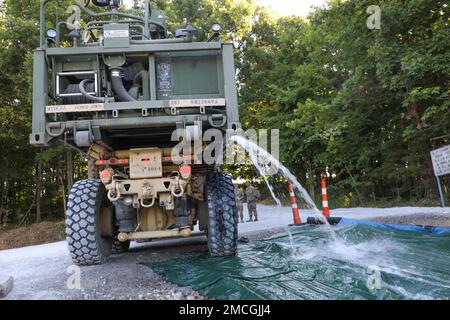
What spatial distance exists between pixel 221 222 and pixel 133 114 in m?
1.80

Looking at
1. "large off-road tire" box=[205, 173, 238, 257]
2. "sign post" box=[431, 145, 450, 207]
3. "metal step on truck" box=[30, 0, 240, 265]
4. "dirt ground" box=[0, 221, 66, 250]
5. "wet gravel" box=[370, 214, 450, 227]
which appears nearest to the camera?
"metal step on truck" box=[30, 0, 240, 265]

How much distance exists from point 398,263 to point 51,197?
2114 centimetres

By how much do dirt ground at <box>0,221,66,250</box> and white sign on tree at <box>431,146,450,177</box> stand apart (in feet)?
34.7

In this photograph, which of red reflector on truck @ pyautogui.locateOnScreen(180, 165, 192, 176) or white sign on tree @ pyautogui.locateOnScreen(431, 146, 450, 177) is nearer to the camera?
red reflector on truck @ pyautogui.locateOnScreen(180, 165, 192, 176)

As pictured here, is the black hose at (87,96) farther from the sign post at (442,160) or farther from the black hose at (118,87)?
the sign post at (442,160)

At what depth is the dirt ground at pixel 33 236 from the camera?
11.3 meters

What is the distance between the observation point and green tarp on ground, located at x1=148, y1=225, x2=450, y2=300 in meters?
3.30

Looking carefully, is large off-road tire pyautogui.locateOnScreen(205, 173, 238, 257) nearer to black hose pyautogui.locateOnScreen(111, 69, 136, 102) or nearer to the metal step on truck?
the metal step on truck

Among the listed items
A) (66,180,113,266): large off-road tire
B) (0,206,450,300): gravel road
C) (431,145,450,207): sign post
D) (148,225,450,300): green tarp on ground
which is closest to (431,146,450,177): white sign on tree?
(431,145,450,207): sign post

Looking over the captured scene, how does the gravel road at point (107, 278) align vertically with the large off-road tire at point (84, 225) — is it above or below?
below

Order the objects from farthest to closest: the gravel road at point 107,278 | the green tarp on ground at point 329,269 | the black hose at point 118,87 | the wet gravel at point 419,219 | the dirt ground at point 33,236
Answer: the dirt ground at point 33,236, the wet gravel at point 419,219, the black hose at point 118,87, the gravel road at point 107,278, the green tarp on ground at point 329,269

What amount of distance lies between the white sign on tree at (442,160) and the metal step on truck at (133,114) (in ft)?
22.1

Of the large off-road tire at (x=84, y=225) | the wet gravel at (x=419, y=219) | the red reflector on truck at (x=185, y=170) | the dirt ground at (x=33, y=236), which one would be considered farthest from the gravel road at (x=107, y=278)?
the dirt ground at (x=33, y=236)
